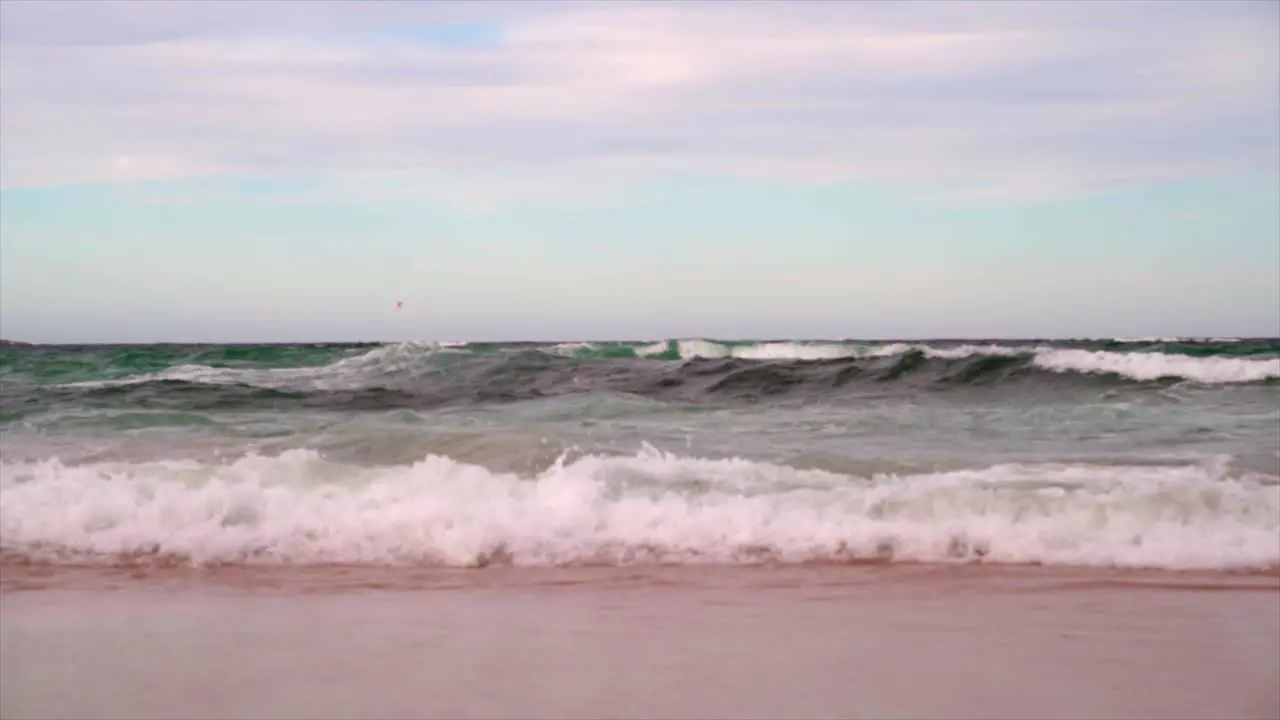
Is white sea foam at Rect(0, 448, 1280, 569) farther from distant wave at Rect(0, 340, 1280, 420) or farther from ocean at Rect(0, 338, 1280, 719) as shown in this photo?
distant wave at Rect(0, 340, 1280, 420)

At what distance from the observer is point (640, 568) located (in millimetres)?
4641

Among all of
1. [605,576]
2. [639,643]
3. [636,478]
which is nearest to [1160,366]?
[636,478]

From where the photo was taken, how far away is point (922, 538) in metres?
4.96

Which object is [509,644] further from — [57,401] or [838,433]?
[57,401]

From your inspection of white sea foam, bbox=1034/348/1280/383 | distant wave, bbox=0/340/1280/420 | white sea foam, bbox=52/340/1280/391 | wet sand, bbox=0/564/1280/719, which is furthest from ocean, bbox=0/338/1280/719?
white sea foam, bbox=1034/348/1280/383

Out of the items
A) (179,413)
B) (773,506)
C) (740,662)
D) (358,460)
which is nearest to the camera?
(740,662)

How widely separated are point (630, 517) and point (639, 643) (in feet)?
5.47

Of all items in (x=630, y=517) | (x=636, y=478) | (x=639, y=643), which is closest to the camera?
(x=639, y=643)

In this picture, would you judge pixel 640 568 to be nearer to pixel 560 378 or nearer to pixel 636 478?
pixel 636 478

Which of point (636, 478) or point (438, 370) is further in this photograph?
point (438, 370)

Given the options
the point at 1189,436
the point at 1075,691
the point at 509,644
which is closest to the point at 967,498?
the point at 1075,691

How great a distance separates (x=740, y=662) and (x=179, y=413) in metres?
7.70

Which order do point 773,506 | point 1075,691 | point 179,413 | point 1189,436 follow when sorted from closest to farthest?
1. point 1075,691
2. point 773,506
3. point 1189,436
4. point 179,413

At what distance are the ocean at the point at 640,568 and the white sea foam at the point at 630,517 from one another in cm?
2
